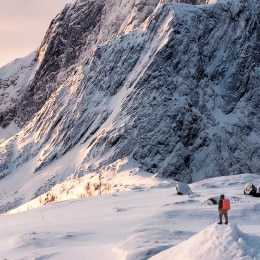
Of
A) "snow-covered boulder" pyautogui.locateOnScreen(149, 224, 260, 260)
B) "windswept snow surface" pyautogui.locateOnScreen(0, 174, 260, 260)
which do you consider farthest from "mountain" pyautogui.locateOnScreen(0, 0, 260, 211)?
"snow-covered boulder" pyautogui.locateOnScreen(149, 224, 260, 260)

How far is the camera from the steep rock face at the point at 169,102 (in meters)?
59.6

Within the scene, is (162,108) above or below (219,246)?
above

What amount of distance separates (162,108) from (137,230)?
4708cm

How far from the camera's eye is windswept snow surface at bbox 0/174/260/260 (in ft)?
29.2

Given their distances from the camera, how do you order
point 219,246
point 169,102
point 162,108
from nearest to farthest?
point 219,246, point 162,108, point 169,102

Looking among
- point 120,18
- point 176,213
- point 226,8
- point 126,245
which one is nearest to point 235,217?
point 176,213

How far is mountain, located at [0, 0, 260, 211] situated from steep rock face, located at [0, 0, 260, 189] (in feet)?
0.45

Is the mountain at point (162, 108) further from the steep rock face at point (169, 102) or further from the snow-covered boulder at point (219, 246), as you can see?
the snow-covered boulder at point (219, 246)

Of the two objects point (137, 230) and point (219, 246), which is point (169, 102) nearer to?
point (137, 230)

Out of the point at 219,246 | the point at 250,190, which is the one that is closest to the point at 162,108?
the point at 250,190

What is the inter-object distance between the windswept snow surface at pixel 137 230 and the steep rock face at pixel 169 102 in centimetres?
3299

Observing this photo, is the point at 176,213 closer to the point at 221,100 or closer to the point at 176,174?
the point at 176,174

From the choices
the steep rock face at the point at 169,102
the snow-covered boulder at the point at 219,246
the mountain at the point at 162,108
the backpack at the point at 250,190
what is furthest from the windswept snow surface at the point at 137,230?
the steep rock face at the point at 169,102

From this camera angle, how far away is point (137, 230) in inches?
586
